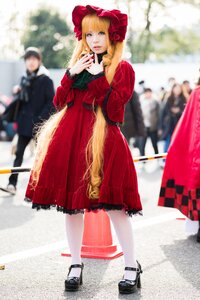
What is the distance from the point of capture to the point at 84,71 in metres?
4.77

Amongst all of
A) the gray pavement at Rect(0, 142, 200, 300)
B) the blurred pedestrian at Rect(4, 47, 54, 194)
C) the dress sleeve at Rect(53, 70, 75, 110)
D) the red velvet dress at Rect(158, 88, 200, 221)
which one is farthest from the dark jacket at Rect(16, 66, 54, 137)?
the dress sleeve at Rect(53, 70, 75, 110)

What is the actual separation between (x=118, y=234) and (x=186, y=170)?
1.93m

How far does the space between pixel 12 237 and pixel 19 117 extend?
306 cm

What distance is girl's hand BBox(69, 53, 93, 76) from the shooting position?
470 cm

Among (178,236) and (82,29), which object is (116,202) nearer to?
(82,29)

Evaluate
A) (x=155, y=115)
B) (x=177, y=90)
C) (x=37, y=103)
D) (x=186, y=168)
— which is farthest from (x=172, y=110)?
(x=186, y=168)

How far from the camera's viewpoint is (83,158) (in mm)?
4652

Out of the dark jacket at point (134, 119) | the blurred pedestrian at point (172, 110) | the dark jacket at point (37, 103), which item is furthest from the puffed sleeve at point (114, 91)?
the blurred pedestrian at point (172, 110)

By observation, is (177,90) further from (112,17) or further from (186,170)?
(112,17)

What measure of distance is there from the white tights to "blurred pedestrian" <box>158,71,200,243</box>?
Result: 170 centimetres

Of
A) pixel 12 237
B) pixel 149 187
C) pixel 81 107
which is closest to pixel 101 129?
pixel 81 107

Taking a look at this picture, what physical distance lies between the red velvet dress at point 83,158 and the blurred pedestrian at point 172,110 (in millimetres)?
9276

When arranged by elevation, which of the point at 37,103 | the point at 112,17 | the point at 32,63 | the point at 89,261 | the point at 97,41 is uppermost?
the point at 112,17

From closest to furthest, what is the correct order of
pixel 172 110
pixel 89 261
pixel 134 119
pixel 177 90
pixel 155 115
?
1. pixel 89 261
2. pixel 134 119
3. pixel 177 90
4. pixel 172 110
5. pixel 155 115
